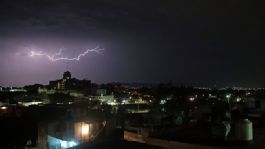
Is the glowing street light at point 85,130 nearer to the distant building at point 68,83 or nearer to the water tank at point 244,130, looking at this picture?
the water tank at point 244,130

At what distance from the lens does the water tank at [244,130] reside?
6766 millimetres

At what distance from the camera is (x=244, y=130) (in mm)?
6812

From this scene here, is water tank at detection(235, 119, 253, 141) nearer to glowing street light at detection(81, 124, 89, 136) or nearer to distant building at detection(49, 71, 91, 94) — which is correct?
glowing street light at detection(81, 124, 89, 136)

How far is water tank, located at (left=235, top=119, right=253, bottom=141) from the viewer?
677 centimetres

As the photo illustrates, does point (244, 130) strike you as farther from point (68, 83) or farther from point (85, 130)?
point (68, 83)

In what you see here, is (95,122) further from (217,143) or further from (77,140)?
(217,143)

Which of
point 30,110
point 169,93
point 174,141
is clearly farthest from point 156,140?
point 169,93

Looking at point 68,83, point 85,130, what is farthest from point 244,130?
point 68,83

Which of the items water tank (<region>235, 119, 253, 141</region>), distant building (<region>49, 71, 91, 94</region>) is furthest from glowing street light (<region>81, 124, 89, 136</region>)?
distant building (<region>49, 71, 91, 94</region>)

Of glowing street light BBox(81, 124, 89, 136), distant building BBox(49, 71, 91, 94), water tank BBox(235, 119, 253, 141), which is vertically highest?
distant building BBox(49, 71, 91, 94)

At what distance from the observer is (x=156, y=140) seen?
7.83 metres

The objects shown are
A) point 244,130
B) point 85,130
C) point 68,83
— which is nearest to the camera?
point 244,130

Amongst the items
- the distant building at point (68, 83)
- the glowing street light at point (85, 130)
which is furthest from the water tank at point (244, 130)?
the distant building at point (68, 83)

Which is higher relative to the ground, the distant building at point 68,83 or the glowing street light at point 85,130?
the distant building at point 68,83
